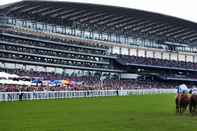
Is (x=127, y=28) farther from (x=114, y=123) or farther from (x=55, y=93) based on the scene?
(x=114, y=123)

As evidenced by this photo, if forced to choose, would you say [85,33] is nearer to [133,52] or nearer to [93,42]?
[93,42]

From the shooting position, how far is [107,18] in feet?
305

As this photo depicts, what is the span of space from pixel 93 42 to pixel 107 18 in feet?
17.5

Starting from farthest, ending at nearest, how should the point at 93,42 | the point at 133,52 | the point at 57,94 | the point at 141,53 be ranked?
the point at 141,53 → the point at 133,52 → the point at 93,42 → the point at 57,94

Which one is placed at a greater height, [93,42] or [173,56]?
[93,42]

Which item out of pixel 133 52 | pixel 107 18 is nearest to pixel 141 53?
pixel 133 52

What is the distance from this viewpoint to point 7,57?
7244 centimetres

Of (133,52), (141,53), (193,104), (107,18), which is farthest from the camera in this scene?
(141,53)

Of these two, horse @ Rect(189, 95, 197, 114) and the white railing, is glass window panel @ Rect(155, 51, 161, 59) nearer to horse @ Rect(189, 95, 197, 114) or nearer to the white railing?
the white railing

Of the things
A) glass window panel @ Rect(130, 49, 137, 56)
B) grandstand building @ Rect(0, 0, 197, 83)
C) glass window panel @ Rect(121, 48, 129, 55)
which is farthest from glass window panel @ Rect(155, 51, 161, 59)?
glass window panel @ Rect(121, 48, 129, 55)

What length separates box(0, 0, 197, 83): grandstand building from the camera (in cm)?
7744

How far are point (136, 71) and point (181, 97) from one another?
69.9 m

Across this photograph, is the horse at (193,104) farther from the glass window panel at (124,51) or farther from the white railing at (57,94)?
the glass window panel at (124,51)

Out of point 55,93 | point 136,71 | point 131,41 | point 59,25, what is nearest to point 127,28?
point 131,41
